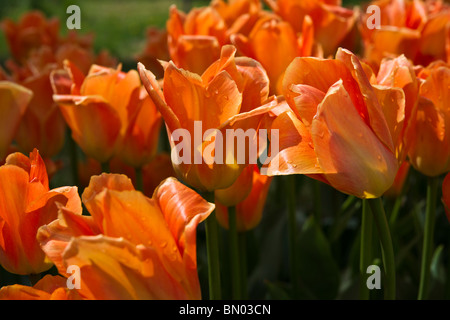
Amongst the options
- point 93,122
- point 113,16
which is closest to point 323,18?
point 93,122

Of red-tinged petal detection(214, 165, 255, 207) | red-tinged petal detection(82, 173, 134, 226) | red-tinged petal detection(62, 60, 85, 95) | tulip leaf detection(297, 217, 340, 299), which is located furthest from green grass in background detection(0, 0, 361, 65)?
red-tinged petal detection(82, 173, 134, 226)

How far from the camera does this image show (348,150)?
0.66m

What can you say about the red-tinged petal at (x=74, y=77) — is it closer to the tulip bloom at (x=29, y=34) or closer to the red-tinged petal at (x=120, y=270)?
the red-tinged petal at (x=120, y=270)

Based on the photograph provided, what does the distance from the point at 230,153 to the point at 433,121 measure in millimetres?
262

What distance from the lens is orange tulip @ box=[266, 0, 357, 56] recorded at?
1.31m

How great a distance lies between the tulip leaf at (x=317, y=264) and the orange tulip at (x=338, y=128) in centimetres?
59

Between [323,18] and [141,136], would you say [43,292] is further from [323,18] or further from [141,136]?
[323,18]

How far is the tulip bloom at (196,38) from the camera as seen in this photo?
3.63 feet

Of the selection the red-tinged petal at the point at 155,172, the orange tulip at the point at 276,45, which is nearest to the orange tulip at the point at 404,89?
the orange tulip at the point at 276,45

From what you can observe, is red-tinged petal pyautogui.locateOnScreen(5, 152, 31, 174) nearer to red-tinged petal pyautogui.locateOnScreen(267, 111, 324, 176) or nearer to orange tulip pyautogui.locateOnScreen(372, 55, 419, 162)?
red-tinged petal pyautogui.locateOnScreen(267, 111, 324, 176)

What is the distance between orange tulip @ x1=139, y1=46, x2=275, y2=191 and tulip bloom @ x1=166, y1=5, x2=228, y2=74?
1.18 feet

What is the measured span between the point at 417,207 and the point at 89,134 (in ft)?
2.26
